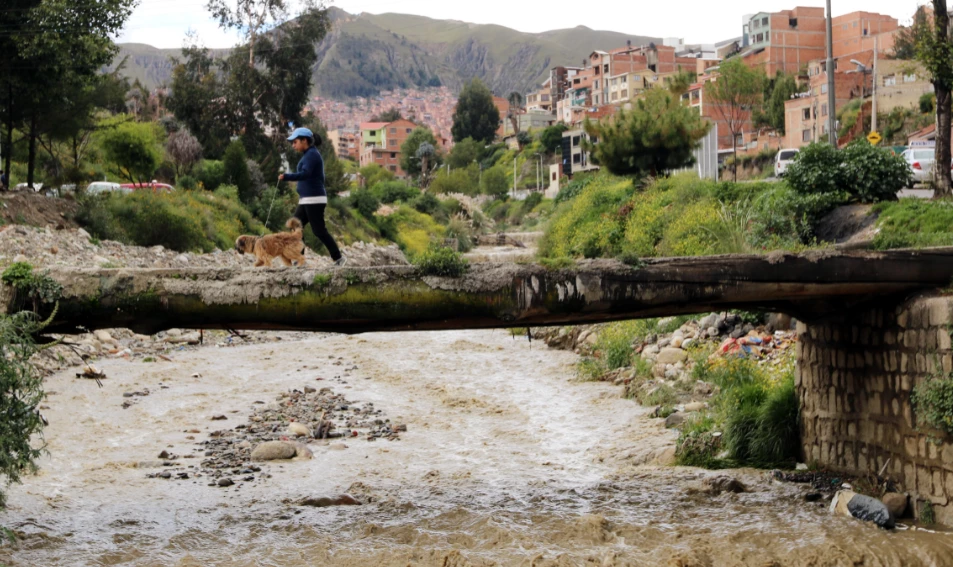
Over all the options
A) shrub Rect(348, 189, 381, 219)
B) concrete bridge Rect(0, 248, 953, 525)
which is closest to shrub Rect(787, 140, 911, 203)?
concrete bridge Rect(0, 248, 953, 525)

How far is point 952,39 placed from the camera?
59.1 feet

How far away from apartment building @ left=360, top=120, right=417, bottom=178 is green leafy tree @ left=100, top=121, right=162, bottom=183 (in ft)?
311

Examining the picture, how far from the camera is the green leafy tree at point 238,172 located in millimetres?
37281

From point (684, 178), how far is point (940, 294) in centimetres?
1647

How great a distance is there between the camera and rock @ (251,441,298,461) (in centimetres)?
1106

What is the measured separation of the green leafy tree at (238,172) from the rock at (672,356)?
25.6 meters

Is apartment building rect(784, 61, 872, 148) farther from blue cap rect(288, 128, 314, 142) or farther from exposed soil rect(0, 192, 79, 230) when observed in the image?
blue cap rect(288, 128, 314, 142)

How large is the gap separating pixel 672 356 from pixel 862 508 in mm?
6861

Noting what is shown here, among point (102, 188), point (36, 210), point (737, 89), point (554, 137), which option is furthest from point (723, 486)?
point (554, 137)

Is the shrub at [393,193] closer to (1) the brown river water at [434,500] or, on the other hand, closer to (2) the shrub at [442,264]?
(1) the brown river water at [434,500]

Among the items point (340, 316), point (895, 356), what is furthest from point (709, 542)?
point (340, 316)

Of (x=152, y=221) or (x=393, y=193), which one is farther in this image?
(x=393, y=193)

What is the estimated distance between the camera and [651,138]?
27.7 metres

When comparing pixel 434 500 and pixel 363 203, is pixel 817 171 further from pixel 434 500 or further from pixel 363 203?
pixel 363 203
